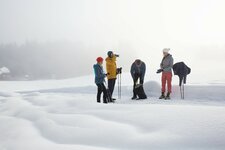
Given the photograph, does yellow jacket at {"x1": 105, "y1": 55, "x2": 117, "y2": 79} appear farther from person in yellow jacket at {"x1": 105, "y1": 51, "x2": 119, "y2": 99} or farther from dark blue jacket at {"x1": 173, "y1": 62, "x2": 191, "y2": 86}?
dark blue jacket at {"x1": 173, "y1": 62, "x2": 191, "y2": 86}

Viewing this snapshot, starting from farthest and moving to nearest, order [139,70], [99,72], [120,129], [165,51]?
[139,70]
[165,51]
[99,72]
[120,129]

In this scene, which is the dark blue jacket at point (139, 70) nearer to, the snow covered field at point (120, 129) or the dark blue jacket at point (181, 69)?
the dark blue jacket at point (181, 69)

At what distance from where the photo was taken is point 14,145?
6059mm

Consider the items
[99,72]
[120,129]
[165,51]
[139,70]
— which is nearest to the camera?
[120,129]

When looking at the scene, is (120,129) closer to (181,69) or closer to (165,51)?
(165,51)

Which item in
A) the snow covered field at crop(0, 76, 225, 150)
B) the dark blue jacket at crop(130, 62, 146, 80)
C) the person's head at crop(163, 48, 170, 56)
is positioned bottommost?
the snow covered field at crop(0, 76, 225, 150)

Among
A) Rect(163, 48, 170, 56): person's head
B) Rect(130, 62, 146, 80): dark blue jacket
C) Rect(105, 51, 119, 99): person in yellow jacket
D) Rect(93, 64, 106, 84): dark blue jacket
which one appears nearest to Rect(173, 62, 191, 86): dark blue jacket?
Rect(163, 48, 170, 56): person's head

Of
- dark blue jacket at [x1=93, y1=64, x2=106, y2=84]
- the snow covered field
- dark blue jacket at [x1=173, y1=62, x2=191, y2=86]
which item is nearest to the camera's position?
the snow covered field

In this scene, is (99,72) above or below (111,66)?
below

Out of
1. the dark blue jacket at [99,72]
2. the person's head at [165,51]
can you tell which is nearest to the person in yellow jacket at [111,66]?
the dark blue jacket at [99,72]

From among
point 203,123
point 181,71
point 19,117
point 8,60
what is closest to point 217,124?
point 203,123

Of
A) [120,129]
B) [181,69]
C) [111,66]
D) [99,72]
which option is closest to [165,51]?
[181,69]
